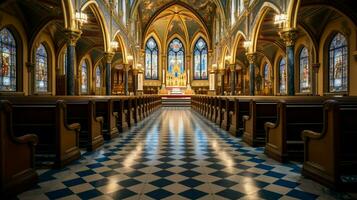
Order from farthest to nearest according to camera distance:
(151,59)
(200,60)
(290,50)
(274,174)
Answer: (200,60) < (151,59) < (290,50) < (274,174)

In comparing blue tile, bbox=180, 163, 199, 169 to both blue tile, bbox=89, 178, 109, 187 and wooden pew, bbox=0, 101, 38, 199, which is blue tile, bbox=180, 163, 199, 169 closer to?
blue tile, bbox=89, 178, 109, 187

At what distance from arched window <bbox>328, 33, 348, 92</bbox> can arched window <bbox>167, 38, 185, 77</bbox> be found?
25.1m

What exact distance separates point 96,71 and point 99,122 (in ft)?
85.7

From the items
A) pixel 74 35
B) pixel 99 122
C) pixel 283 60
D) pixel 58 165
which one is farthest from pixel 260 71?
pixel 58 165

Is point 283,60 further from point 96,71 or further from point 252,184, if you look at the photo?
point 252,184

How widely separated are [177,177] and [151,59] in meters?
36.4

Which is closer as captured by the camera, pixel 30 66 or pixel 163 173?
pixel 163 173

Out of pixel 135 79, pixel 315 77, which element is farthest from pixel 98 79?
pixel 315 77

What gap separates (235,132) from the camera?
808 cm

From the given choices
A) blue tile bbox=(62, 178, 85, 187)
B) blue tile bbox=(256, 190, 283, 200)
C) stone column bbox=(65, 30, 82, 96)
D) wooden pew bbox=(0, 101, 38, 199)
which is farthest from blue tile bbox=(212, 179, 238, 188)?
stone column bbox=(65, 30, 82, 96)

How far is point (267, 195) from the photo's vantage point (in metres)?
3.33

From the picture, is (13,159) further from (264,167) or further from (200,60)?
(200,60)

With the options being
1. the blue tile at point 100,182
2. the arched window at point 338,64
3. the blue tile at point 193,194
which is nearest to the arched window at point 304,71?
the arched window at point 338,64

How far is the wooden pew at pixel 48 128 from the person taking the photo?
14.8 ft
